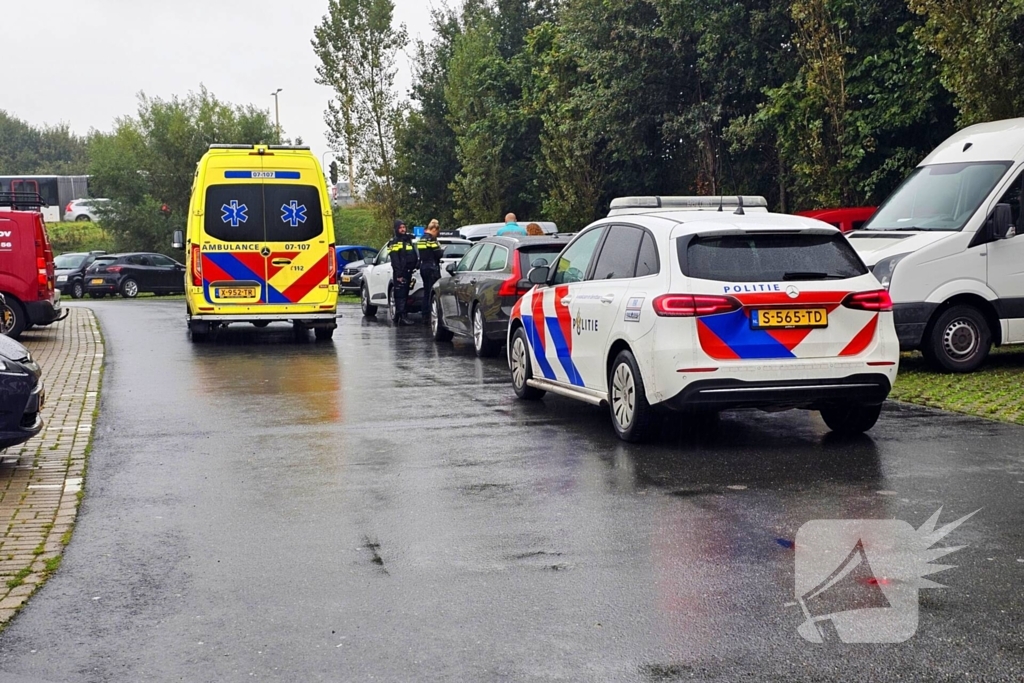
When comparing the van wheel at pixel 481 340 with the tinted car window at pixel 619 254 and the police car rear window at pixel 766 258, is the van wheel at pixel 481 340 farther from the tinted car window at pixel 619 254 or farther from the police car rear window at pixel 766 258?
the police car rear window at pixel 766 258

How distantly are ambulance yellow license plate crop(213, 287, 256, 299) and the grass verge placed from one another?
373 inches

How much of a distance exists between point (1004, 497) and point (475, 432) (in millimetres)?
4264

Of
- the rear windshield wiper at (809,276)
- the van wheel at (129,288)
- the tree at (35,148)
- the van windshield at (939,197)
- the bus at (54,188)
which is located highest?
the tree at (35,148)

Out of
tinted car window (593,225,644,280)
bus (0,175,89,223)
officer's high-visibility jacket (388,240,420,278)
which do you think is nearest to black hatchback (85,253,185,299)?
officer's high-visibility jacket (388,240,420,278)

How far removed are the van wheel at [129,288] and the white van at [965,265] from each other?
124 feet

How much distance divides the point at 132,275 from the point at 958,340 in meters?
38.8

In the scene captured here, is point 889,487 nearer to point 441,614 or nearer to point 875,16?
point 441,614

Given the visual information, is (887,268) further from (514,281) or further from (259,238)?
(259,238)

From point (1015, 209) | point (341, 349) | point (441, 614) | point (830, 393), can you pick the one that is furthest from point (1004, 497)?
point (341, 349)

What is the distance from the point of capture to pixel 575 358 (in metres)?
11.0

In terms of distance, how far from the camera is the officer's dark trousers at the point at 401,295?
24656 millimetres

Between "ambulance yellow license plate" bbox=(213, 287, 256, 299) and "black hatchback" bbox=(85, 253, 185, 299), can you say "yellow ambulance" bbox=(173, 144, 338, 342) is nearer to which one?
"ambulance yellow license plate" bbox=(213, 287, 256, 299)

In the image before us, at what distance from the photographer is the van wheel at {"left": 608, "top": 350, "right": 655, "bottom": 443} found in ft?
31.5

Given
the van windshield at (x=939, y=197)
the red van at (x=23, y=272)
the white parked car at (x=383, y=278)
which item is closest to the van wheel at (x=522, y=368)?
the van windshield at (x=939, y=197)
